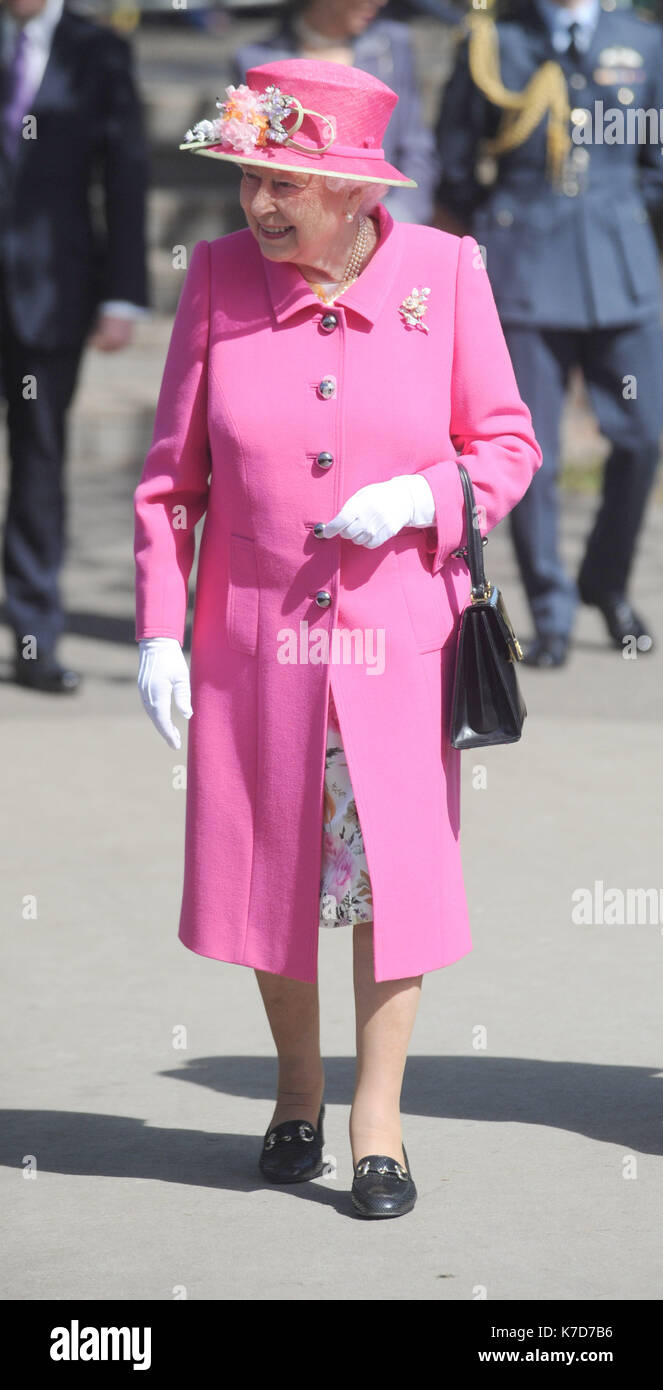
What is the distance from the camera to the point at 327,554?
375cm

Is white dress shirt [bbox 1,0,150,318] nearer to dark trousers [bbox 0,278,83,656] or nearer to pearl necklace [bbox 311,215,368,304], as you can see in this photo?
dark trousers [bbox 0,278,83,656]

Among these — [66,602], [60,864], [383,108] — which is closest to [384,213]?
[383,108]

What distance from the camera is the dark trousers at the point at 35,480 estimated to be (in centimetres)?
744

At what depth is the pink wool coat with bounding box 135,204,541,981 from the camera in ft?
12.3

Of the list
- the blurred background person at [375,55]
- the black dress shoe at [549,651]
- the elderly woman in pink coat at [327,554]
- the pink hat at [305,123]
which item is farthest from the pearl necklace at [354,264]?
the black dress shoe at [549,651]

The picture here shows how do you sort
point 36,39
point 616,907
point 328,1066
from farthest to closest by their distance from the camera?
point 36,39 → point 616,907 → point 328,1066

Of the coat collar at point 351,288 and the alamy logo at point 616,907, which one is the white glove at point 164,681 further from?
the alamy logo at point 616,907

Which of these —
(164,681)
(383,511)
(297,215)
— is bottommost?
(164,681)

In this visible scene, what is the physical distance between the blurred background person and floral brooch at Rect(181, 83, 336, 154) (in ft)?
13.1

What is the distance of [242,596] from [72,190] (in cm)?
392

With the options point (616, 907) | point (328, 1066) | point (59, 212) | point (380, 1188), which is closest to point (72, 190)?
point (59, 212)

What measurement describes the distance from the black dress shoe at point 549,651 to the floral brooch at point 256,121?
4.31 meters
